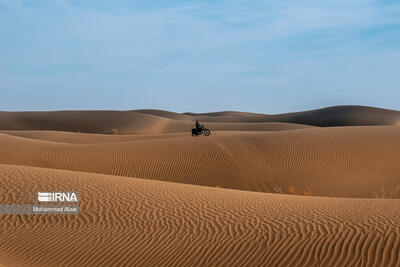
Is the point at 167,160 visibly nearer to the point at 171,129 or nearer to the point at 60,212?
the point at 60,212

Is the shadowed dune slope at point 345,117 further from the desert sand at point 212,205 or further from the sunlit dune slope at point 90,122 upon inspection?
the desert sand at point 212,205

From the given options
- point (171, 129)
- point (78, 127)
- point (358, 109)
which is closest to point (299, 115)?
point (358, 109)

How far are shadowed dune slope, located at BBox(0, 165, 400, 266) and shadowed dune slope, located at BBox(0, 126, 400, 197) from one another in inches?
253

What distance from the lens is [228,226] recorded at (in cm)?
733

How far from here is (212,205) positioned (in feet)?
29.1

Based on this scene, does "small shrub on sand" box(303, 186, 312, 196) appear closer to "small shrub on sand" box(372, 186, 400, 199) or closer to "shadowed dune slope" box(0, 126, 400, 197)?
"shadowed dune slope" box(0, 126, 400, 197)

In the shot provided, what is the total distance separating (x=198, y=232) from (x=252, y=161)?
10.9 m

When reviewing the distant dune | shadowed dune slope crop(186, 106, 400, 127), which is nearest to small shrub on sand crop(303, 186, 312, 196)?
the distant dune

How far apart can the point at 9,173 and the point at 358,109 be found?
85624 mm

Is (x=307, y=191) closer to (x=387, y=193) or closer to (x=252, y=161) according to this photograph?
(x=387, y=193)

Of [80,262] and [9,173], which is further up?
[9,173]

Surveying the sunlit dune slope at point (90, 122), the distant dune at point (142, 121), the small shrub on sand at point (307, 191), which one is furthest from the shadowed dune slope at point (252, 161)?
the sunlit dune slope at point (90, 122)

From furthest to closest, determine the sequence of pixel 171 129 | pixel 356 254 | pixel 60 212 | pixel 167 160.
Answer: pixel 171 129 → pixel 167 160 → pixel 60 212 → pixel 356 254

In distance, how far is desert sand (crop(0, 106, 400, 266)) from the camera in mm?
6336
